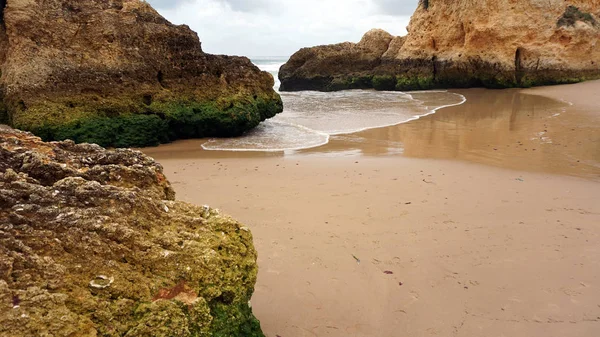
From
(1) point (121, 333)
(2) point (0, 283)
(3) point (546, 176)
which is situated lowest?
(3) point (546, 176)

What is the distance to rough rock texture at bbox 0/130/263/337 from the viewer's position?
5.84 feet

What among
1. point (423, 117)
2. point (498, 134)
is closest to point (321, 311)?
point (498, 134)

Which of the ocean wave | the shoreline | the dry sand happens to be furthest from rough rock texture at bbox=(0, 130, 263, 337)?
the ocean wave

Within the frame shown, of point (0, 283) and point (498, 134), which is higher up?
point (0, 283)

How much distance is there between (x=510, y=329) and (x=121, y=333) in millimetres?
2319

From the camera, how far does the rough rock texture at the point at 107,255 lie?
178cm

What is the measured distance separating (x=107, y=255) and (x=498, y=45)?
22.0 m

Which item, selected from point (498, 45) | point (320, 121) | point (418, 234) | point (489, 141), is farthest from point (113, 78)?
point (498, 45)

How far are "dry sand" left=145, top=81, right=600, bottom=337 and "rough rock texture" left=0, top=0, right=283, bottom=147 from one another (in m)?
1.62

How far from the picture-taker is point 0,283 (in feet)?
5.44

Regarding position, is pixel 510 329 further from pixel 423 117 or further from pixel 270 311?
pixel 423 117

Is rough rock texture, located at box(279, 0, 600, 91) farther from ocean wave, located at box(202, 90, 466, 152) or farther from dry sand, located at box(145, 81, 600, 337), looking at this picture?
dry sand, located at box(145, 81, 600, 337)

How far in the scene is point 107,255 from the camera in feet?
6.70

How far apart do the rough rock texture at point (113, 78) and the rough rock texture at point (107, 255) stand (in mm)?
6895
